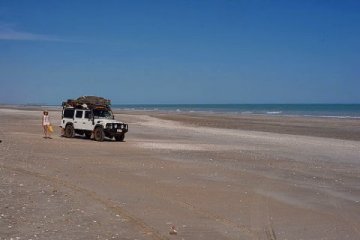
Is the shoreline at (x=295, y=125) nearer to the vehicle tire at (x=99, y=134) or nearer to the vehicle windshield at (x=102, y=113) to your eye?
the vehicle windshield at (x=102, y=113)

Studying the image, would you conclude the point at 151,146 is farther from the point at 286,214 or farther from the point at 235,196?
the point at 286,214

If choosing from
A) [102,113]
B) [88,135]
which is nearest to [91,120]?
[102,113]

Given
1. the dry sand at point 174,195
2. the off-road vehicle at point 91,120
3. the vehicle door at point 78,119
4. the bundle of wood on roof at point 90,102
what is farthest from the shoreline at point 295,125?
the dry sand at point 174,195

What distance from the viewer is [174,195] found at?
11414 millimetres

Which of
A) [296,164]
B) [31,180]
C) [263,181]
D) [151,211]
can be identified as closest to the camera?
[151,211]

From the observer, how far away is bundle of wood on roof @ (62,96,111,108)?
27594 mm

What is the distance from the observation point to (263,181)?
45.8ft

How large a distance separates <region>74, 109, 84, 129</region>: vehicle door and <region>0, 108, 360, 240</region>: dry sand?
24.6ft

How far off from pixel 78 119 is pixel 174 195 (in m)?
17.4

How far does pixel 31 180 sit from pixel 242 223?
574cm

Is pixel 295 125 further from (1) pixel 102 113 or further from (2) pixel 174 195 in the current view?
(2) pixel 174 195

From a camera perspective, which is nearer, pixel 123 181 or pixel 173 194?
pixel 173 194

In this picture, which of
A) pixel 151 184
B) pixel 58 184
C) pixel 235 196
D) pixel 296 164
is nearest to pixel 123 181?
pixel 151 184

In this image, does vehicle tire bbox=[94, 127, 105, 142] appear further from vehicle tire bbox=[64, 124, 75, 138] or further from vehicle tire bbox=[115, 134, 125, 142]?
vehicle tire bbox=[64, 124, 75, 138]
